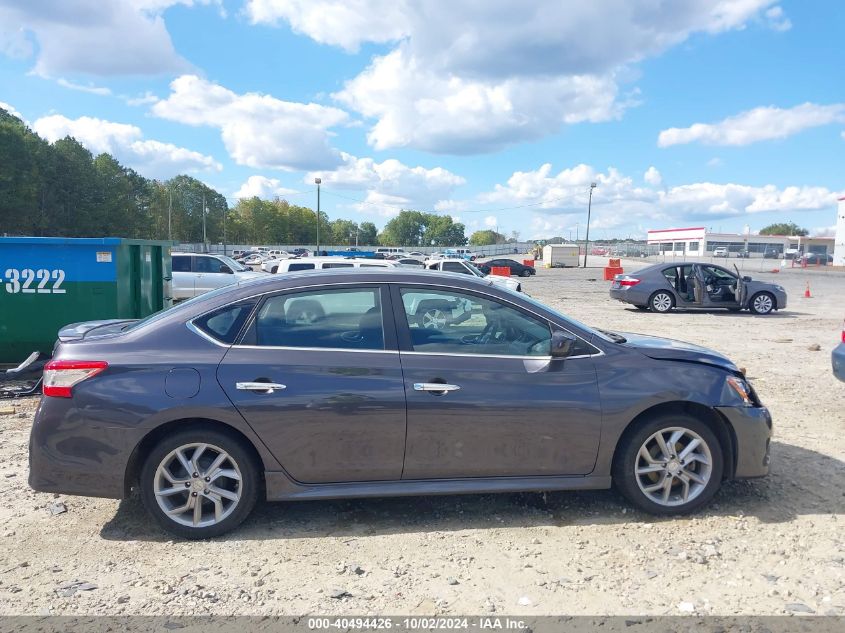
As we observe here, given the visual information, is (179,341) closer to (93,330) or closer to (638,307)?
(93,330)

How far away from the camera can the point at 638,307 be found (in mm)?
18547

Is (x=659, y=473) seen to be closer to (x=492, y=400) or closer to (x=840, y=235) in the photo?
(x=492, y=400)

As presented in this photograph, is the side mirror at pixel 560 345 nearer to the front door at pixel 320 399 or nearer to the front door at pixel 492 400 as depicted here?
the front door at pixel 492 400

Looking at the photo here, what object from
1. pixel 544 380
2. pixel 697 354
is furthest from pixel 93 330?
pixel 697 354

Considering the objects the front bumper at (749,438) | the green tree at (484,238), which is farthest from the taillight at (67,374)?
the green tree at (484,238)

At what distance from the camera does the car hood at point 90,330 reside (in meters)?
4.10

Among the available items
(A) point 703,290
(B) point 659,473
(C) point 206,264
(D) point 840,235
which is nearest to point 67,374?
(B) point 659,473

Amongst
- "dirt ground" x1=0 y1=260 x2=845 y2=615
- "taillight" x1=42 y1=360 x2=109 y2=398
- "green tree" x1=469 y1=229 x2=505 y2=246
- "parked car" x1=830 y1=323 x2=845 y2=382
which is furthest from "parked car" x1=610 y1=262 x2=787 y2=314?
"green tree" x1=469 y1=229 x2=505 y2=246

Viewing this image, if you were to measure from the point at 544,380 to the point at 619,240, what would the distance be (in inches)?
6741

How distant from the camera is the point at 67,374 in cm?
375

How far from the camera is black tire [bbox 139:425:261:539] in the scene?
3.76m

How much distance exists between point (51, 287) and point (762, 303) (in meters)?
16.8

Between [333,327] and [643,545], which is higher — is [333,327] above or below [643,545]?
above

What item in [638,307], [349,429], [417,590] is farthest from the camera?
[638,307]
